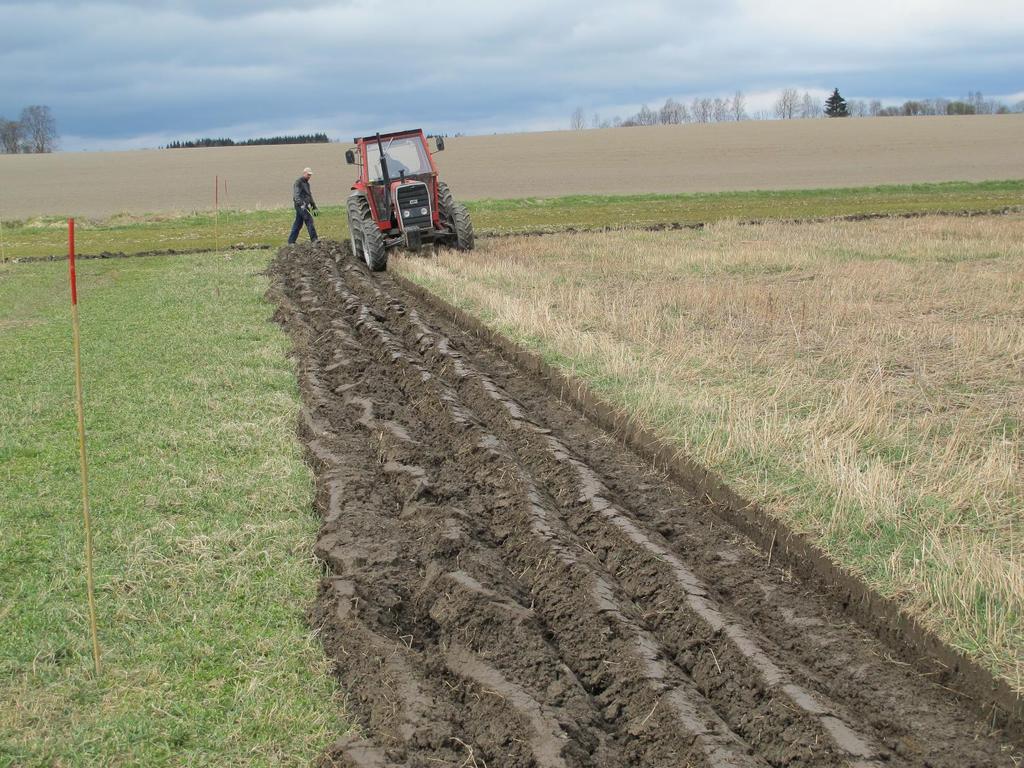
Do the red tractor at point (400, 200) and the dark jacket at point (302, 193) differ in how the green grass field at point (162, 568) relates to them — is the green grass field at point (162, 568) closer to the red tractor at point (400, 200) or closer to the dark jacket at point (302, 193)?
the red tractor at point (400, 200)

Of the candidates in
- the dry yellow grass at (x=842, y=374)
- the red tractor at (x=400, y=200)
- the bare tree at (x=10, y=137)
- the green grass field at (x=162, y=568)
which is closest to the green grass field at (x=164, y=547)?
the green grass field at (x=162, y=568)

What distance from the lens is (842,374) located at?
8219 millimetres

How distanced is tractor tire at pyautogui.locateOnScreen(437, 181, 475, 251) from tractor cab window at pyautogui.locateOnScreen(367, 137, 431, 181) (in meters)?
0.49

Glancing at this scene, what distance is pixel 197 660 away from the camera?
413cm

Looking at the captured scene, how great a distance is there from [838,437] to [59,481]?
4866mm

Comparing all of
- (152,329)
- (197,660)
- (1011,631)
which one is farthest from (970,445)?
(152,329)

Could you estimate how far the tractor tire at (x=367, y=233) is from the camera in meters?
15.7

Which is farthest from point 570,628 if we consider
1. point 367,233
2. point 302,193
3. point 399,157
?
point 302,193

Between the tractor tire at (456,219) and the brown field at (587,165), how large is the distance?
21027mm

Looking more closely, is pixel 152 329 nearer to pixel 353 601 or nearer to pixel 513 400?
pixel 513 400

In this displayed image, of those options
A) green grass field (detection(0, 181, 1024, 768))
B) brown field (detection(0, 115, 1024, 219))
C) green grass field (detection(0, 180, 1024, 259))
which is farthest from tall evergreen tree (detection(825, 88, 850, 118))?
green grass field (detection(0, 181, 1024, 768))

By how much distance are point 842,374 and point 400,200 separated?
9.43 meters

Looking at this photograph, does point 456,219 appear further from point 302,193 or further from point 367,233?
Result: point 302,193

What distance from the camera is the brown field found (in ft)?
138
